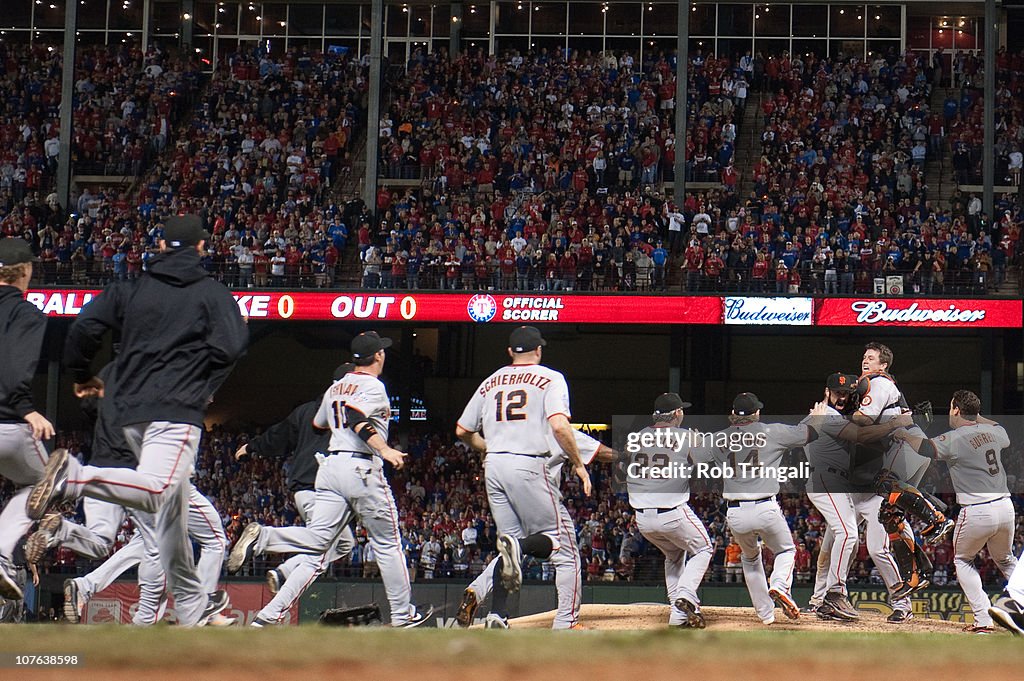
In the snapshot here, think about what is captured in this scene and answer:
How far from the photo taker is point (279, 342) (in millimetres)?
31547

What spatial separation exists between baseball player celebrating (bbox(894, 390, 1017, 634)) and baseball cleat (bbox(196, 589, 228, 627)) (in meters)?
6.91

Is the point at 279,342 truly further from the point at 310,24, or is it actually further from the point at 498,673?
the point at 498,673

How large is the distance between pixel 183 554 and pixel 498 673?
7.47 ft

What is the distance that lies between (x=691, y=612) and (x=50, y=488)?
638 cm

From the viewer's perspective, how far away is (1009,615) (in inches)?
327

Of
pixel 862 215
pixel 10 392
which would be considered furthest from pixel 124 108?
pixel 10 392

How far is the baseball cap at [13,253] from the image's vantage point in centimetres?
766

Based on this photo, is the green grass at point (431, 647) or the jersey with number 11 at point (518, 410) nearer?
the green grass at point (431, 647)

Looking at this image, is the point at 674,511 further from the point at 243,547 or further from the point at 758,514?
the point at 243,547

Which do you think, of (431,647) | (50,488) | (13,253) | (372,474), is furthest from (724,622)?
(13,253)

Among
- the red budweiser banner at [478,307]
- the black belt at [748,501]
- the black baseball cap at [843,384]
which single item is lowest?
the black belt at [748,501]

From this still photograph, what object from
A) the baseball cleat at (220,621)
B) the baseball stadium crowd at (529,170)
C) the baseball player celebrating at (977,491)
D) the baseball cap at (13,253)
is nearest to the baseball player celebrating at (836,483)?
the baseball player celebrating at (977,491)

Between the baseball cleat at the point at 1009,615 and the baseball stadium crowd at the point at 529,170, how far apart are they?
1530 cm

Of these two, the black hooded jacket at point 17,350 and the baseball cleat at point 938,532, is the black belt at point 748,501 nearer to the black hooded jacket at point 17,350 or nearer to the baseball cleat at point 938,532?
the baseball cleat at point 938,532
